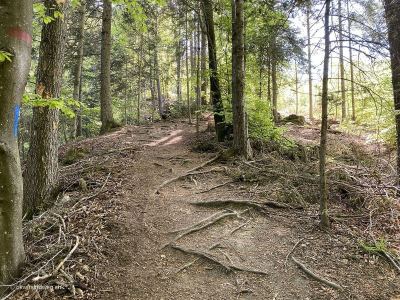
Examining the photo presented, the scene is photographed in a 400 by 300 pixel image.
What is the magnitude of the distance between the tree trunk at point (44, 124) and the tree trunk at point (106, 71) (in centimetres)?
741

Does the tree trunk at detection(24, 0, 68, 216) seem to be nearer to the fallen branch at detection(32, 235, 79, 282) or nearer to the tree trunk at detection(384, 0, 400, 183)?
the fallen branch at detection(32, 235, 79, 282)

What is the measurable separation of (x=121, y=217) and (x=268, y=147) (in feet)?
18.2

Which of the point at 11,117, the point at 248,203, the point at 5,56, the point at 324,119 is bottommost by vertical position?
the point at 248,203

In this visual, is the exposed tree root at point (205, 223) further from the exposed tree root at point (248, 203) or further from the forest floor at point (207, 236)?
the exposed tree root at point (248, 203)

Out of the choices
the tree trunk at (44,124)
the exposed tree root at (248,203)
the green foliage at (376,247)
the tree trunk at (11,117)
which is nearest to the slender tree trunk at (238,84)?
the exposed tree root at (248,203)

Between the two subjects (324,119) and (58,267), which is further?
(324,119)

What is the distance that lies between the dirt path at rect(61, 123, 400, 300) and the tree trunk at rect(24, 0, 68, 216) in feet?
4.72

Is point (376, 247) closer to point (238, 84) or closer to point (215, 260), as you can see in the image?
point (215, 260)

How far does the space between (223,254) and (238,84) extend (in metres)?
5.01

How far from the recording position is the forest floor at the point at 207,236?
12.8 ft

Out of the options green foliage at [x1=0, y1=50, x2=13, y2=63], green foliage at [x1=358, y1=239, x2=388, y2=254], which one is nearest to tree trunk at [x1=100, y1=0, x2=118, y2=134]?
green foliage at [x1=0, y1=50, x2=13, y2=63]

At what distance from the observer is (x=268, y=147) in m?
9.41

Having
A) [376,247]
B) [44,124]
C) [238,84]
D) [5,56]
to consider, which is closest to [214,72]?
[238,84]

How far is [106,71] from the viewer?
13.3 meters
